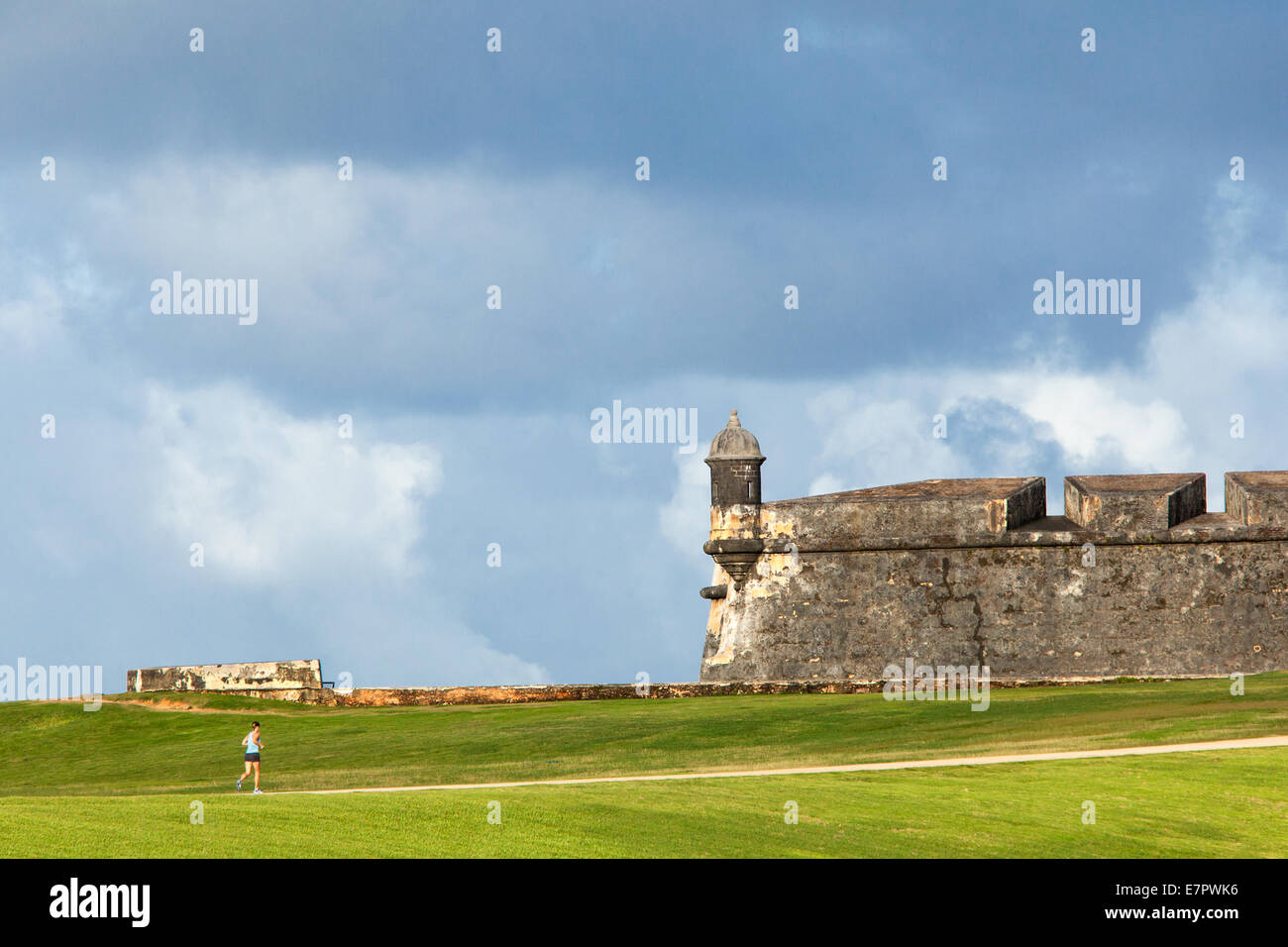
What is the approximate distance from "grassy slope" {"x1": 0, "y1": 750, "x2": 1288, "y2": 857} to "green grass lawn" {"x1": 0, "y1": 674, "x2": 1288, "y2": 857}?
0.04 meters

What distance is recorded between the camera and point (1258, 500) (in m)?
35.6

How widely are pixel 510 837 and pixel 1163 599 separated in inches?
943

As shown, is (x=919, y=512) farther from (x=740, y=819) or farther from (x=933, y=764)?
(x=740, y=819)

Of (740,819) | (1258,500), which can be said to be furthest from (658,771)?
(1258,500)

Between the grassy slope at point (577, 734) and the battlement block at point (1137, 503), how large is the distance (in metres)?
4.13

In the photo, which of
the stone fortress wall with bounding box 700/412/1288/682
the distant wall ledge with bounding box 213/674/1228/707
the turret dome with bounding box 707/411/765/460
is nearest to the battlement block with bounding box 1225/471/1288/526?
the stone fortress wall with bounding box 700/412/1288/682

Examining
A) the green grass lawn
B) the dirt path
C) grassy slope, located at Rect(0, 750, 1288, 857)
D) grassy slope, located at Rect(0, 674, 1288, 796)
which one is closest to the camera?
grassy slope, located at Rect(0, 750, 1288, 857)

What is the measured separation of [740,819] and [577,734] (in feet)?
38.0

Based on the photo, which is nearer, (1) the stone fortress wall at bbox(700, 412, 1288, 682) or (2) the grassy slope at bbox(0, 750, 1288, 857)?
(2) the grassy slope at bbox(0, 750, 1288, 857)

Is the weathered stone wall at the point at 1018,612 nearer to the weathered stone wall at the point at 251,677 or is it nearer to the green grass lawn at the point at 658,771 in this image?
the green grass lawn at the point at 658,771

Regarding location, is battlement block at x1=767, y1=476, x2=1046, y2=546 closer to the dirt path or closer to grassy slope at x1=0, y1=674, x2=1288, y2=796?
grassy slope at x1=0, y1=674, x2=1288, y2=796

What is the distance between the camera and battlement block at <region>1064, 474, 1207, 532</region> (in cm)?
3612
